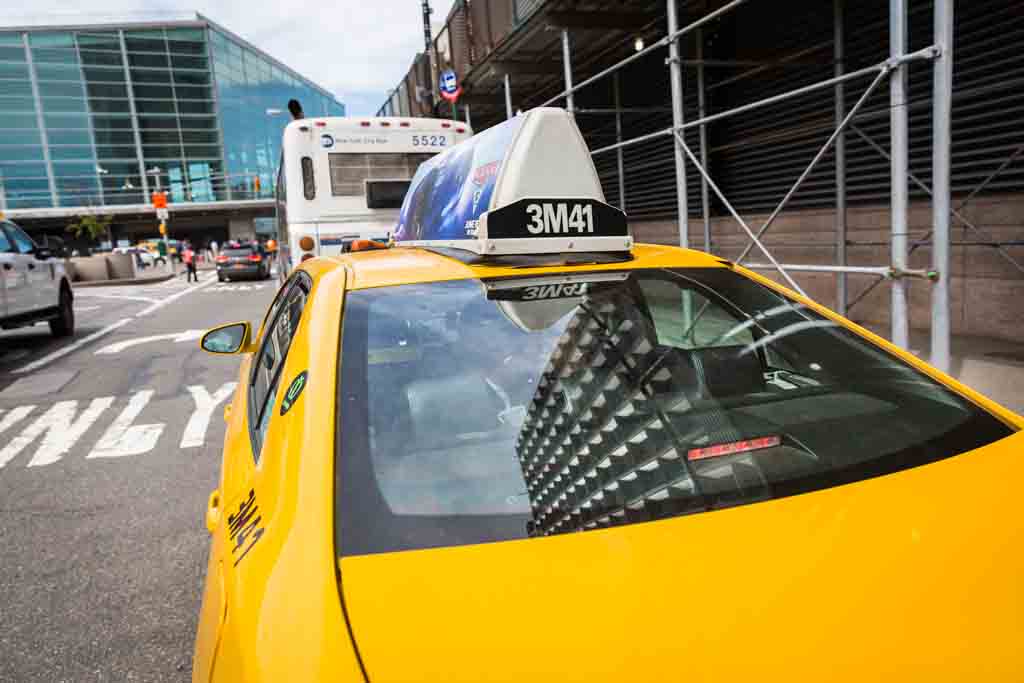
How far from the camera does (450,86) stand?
45.1 ft

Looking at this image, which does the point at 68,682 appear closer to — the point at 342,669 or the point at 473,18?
the point at 342,669

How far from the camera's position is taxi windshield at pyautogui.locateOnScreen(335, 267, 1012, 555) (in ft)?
4.66

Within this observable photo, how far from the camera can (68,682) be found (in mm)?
2570

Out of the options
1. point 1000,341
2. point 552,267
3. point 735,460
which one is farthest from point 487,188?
point 1000,341

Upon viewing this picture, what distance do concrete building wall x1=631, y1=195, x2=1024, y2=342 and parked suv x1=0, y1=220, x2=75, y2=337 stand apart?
977 centimetres

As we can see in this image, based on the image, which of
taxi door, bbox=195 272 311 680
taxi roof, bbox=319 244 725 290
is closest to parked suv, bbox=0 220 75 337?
taxi door, bbox=195 272 311 680

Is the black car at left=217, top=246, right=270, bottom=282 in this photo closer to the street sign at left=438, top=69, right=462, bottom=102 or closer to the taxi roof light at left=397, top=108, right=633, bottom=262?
the street sign at left=438, top=69, right=462, bottom=102

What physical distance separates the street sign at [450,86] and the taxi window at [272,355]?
1143 cm

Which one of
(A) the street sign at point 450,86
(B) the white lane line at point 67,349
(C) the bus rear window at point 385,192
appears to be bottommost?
(B) the white lane line at point 67,349

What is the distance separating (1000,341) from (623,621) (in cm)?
666

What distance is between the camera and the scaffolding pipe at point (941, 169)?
4082mm

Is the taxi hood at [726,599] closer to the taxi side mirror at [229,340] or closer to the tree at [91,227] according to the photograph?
the taxi side mirror at [229,340]

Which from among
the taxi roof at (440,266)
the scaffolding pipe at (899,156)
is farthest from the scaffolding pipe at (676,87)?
the taxi roof at (440,266)

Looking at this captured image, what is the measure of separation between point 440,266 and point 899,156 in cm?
349
